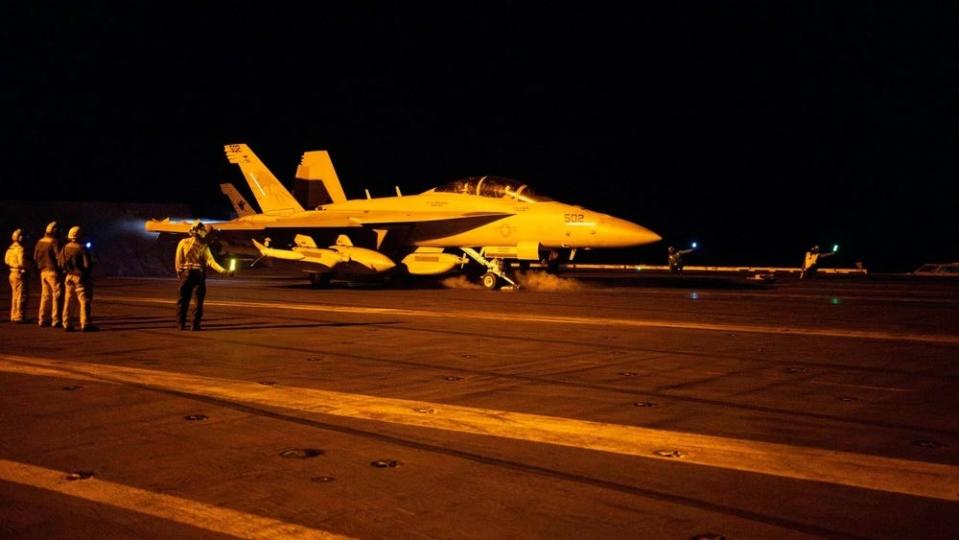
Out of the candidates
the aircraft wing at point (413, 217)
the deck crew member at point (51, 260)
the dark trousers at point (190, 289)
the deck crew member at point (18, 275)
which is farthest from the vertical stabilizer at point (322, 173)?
the dark trousers at point (190, 289)

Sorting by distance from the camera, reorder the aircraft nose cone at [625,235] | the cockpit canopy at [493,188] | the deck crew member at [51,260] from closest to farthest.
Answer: the deck crew member at [51,260], the aircraft nose cone at [625,235], the cockpit canopy at [493,188]

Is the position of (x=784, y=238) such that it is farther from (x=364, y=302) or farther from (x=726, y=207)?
(x=364, y=302)

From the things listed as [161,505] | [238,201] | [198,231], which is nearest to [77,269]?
[198,231]

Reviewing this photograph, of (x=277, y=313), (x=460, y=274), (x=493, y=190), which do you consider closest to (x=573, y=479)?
(x=277, y=313)

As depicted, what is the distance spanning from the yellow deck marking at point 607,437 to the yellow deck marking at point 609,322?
7051 millimetres

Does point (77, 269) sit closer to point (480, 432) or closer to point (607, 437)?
point (480, 432)

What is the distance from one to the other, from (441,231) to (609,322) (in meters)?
10.4

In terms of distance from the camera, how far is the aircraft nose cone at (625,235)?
66.4ft

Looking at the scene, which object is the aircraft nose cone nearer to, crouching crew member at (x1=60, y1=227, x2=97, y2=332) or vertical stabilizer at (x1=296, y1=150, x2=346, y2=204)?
crouching crew member at (x1=60, y1=227, x2=97, y2=332)

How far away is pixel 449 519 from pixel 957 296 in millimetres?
20160

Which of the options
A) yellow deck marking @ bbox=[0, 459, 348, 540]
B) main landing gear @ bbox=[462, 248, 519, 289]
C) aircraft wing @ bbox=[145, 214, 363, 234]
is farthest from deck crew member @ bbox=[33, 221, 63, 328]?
main landing gear @ bbox=[462, 248, 519, 289]

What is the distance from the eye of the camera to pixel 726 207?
235 feet

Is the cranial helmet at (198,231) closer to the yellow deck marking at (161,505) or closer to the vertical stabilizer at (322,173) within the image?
the yellow deck marking at (161,505)

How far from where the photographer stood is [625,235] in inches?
802
